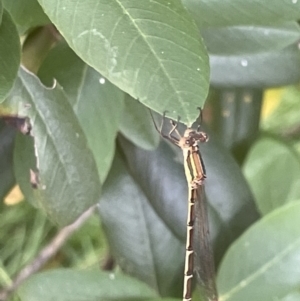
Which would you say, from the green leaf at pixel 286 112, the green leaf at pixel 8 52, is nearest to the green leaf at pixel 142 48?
the green leaf at pixel 8 52

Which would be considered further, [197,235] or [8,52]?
[197,235]

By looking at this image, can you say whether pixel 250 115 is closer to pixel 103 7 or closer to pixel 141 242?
pixel 141 242

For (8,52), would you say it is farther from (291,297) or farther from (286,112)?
(286,112)

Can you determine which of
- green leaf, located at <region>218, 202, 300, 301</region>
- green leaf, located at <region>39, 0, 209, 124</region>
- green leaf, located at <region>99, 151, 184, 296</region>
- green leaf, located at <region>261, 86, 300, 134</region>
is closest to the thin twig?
green leaf, located at <region>99, 151, 184, 296</region>

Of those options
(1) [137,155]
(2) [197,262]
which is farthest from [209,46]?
(2) [197,262]

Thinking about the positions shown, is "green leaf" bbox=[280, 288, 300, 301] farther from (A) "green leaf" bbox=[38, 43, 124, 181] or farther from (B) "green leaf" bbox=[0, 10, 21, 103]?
(B) "green leaf" bbox=[0, 10, 21, 103]

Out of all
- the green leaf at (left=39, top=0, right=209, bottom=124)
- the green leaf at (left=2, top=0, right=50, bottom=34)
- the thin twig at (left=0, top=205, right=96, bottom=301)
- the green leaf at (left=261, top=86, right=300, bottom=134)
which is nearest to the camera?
the green leaf at (left=39, top=0, right=209, bottom=124)

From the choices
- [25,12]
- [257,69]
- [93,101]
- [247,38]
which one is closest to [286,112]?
[257,69]
